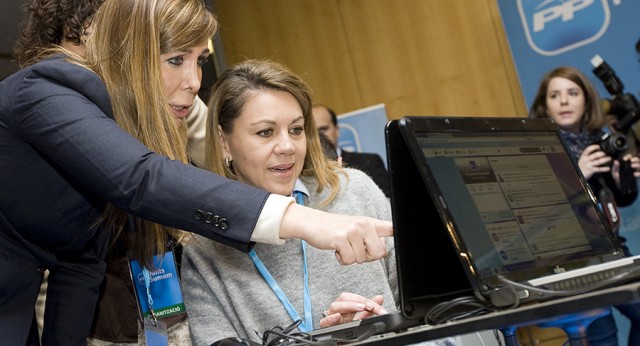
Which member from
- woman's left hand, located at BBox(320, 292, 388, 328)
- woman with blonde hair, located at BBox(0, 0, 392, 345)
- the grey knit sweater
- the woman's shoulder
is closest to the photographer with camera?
the grey knit sweater

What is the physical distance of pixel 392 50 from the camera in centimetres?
607

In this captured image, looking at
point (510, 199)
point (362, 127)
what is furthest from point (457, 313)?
point (362, 127)

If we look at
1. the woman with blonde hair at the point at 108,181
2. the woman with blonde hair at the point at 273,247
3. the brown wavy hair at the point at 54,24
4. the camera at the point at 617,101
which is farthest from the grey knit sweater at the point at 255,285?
the camera at the point at 617,101

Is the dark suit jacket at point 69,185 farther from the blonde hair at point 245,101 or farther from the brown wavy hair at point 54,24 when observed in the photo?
the blonde hair at point 245,101

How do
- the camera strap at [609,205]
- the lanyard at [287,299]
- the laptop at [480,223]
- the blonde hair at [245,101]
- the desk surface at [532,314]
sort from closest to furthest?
1. the desk surface at [532,314]
2. the laptop at [480,223]
3. the lanyard at [287,299]
4. the blonde hair at [245,101]
5. the camera strap at [609,205]

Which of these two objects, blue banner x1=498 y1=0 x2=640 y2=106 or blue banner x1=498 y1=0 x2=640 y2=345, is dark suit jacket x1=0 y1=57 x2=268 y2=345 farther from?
blue banner x1=498 y1=0 x2=640 y2=106

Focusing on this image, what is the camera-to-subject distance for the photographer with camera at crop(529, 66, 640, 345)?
445 cm

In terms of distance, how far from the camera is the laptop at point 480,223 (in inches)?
51.2

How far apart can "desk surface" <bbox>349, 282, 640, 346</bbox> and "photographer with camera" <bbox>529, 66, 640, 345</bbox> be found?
3.31m

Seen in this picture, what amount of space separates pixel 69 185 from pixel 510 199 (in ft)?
2.62

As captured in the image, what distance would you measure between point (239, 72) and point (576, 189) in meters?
1.25

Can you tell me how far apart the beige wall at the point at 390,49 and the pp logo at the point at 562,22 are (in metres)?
0.46

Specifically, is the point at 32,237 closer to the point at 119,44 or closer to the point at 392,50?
the point at 119,44

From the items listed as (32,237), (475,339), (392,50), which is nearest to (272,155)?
(475,339)
